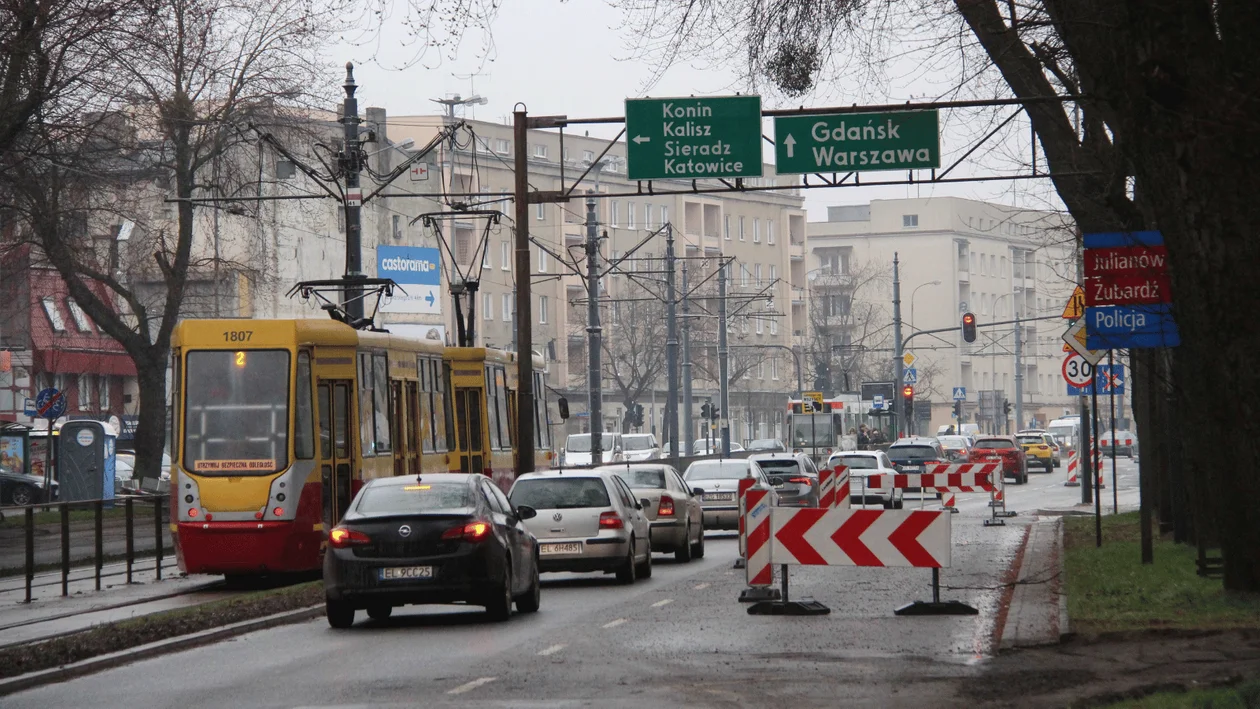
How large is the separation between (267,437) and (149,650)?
Result: 27.8ft

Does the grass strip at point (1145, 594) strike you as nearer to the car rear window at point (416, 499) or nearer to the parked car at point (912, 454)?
the car rear window at point (416, 499)

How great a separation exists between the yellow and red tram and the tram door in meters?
0.02

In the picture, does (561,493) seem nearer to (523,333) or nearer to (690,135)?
(690,135)

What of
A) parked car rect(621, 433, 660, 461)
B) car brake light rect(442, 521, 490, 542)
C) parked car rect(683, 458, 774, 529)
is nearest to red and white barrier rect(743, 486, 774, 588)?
car brake light rect(442, 521, 490, 542)

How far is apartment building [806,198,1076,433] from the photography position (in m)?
146

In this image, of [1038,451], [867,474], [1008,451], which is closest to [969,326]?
[1008,451]

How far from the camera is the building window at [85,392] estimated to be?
75.1m

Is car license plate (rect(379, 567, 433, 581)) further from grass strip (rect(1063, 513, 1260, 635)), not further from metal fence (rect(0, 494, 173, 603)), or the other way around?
grass strip (rect(1063, 513, 1260, 635))

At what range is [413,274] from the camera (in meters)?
79.7

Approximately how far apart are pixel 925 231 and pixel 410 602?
136 meters

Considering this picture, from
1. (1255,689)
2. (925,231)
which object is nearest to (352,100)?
(1255,689)

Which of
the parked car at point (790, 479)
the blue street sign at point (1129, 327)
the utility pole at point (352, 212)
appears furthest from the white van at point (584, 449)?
the blue street sign at point (1129, 327)

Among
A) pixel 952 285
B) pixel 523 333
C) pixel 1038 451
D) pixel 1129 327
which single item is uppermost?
pixel 952 285

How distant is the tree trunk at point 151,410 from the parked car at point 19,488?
5506mm
